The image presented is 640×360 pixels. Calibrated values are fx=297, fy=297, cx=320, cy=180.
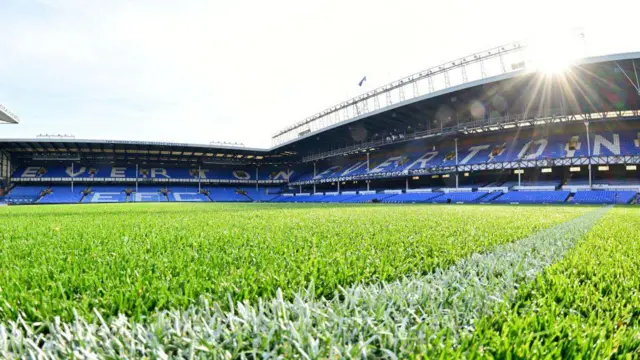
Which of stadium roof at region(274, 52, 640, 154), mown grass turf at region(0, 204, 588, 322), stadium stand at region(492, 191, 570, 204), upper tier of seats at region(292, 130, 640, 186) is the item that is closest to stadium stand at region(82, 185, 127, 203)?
stadium roof at region(274, 52, 640, 154)

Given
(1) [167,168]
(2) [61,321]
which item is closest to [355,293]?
(2) [61,321]

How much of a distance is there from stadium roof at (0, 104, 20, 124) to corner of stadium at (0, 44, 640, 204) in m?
0.12

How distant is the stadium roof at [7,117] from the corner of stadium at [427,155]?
12 cm

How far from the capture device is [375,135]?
35.7 metres

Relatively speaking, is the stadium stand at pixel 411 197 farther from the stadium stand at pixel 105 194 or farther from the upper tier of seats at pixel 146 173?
the stadium stand at pixel 105 194

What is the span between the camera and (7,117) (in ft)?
91.0

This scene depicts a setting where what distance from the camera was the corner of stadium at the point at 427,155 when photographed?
68.4 ft

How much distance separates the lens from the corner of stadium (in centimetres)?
2086

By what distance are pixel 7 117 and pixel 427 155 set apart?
134 ft

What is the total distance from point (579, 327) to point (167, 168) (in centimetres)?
4860

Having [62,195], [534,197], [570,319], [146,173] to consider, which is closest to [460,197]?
[534,197]

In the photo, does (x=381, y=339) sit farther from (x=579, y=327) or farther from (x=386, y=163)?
(x=386, y=163)

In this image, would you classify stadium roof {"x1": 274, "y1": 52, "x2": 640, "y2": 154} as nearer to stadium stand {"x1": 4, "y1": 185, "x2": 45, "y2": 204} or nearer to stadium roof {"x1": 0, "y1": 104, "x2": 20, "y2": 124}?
stadium roof {"x1": 0, "y1": 104, "x2": 20, "y2": 124}

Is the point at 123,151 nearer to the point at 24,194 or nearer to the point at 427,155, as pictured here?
the point at 24,194
